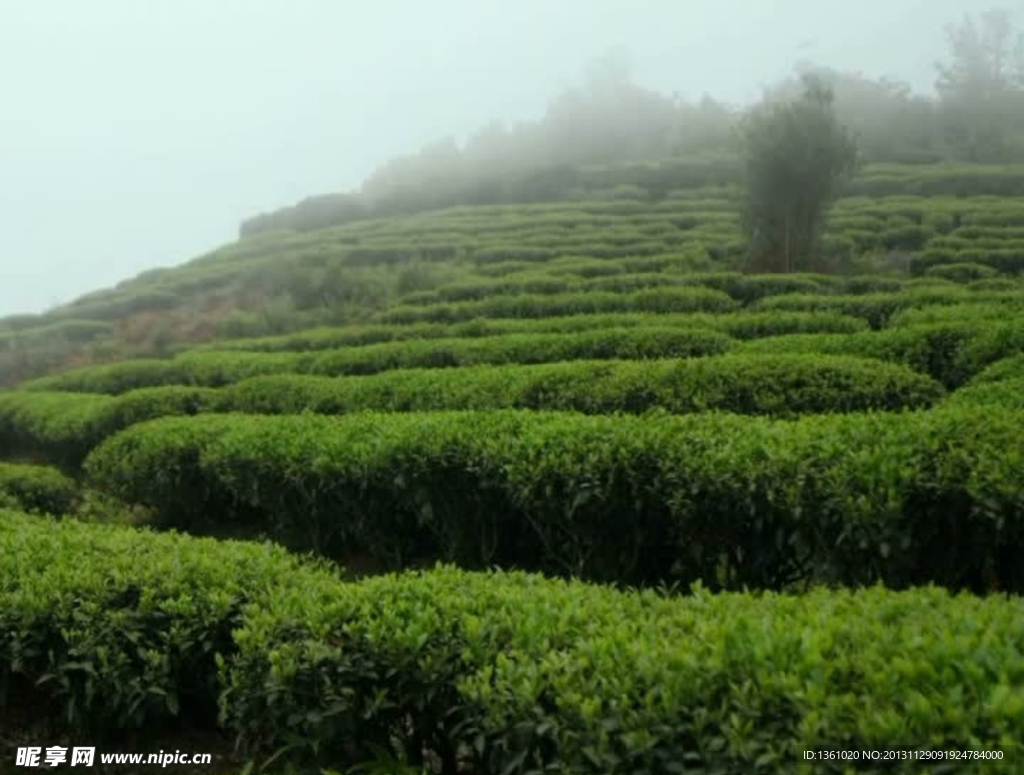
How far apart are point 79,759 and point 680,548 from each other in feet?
12.7

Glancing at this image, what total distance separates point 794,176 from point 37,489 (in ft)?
63.4

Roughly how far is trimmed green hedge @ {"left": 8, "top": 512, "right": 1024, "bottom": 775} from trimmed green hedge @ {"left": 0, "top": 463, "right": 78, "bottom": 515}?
592 centimetres

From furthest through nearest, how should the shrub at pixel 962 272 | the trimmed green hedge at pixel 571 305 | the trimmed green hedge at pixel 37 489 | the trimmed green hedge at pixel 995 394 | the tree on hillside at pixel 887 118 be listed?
the tree on hillside at pixel 887 118
the shrub at pixel 962 272
the trimmed green hedge at pixel 571 305
the trimmed green hedge at pixel 37 489
the trimmed green hedge at pixel 995 394

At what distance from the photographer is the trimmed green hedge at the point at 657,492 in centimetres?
511

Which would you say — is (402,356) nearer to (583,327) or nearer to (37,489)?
(583,327)

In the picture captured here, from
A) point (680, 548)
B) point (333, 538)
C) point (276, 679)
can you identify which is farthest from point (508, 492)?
point (276, 679)

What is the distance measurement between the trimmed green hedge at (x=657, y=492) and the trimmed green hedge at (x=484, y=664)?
4.33 feet

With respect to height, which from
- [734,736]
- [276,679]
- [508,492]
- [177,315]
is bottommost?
[177,315]

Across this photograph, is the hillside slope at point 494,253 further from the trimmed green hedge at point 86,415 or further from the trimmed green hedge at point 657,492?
the trimmed green hedge at point 657,492

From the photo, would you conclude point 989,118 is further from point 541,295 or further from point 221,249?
point 221,249

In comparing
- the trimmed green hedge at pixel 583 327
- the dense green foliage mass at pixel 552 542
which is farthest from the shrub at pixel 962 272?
the trimmed green hedge at pixel 583 327

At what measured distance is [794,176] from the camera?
24000mm

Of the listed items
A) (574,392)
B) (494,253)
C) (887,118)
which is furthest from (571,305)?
(887,118)

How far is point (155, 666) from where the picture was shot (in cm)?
461
